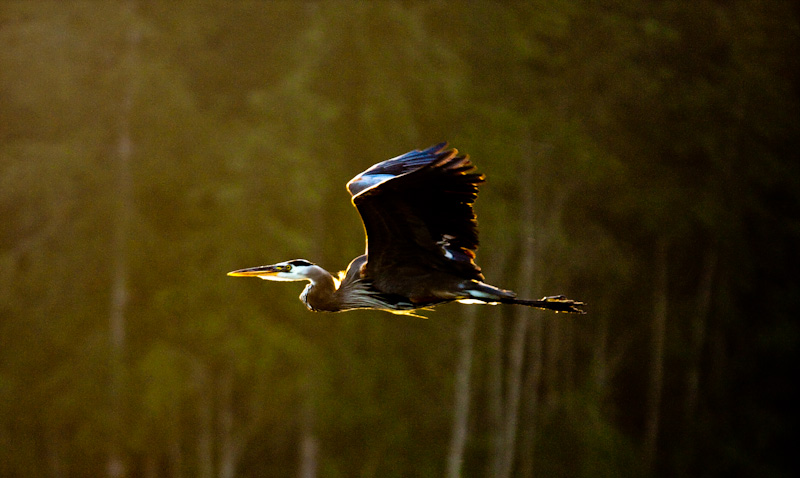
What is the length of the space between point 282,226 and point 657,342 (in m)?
4.75

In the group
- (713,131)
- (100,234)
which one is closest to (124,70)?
(100,234)

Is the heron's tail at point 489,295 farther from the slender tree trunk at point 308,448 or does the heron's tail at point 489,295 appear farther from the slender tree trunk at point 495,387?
the slender tree trunk at point 495,387

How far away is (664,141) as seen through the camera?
11.3 metres

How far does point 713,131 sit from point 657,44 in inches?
48.0

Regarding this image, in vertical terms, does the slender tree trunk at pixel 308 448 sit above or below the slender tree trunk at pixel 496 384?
below

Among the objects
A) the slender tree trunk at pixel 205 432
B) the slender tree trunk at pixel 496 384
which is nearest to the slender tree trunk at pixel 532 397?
the slender tree trunk at pixel 496 384

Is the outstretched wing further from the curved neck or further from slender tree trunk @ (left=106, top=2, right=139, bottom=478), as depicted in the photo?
slender tree trunk @ (left=106, top=2, right=139, bottom=478)

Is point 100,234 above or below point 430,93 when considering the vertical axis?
below

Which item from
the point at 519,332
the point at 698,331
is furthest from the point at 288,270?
the point at 698,331

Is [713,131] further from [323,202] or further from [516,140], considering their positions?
[323,202]

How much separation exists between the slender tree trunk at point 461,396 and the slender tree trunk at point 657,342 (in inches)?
109

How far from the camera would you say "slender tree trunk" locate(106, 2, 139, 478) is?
9016 millimetres

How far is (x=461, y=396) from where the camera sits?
31.7 ft

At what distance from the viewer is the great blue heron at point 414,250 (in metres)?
3.13
